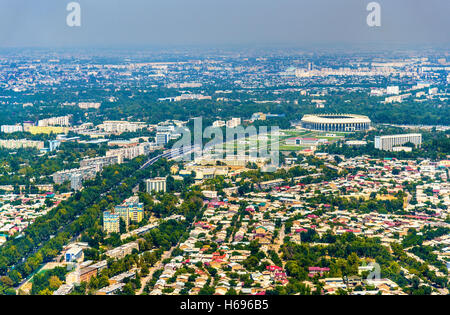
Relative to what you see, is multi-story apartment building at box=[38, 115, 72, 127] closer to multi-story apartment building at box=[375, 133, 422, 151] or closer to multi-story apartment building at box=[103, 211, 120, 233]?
multi-story apartment building at box=[375, 133, 422, 151]

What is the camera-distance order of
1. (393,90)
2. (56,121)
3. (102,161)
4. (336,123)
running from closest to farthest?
(102,161)
(336,123)
(56,121)
(393,90)

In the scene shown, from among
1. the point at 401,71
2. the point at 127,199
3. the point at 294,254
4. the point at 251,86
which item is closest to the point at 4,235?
the point at 127,199

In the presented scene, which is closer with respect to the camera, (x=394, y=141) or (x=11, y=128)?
(x=394, y=141)

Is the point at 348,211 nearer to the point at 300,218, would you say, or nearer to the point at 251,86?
the point at 300,218

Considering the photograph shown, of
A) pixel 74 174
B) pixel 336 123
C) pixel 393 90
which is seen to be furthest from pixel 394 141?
pixel 393 90

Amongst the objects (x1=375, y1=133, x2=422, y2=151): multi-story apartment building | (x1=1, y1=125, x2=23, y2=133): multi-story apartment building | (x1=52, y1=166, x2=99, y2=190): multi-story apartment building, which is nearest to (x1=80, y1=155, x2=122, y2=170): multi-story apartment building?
(x1=52, y1=166, x2=99, y2=190): multi-story apartment building

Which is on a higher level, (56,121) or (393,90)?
(393,90)

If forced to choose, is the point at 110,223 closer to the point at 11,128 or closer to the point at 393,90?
the point at 11,128

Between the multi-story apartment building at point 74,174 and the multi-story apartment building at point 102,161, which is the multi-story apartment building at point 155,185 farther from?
the multi-story apartment building at point 102,161
